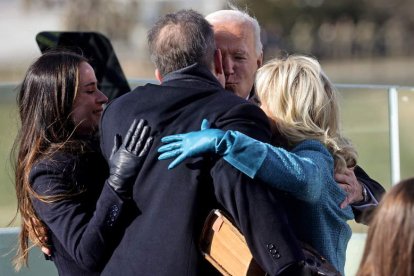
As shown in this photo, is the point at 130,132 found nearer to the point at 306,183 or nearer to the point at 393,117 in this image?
the point at 306,183

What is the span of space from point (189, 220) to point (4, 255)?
1966mm

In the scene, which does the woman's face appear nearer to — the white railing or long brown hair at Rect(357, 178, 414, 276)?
long brown hair at Rect(357, 178, 414, 276)

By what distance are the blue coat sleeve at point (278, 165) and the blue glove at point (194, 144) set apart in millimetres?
32

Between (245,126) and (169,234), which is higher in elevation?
(245,126)

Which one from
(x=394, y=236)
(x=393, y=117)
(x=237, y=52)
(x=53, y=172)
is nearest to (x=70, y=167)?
(x=53, y=172)

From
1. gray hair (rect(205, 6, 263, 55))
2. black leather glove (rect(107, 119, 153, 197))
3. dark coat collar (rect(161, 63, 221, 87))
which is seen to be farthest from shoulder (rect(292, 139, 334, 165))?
gray hair (rect(205, 6, 263, 55))

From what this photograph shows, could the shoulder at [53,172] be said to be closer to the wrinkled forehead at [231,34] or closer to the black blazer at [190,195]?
the black blazer at [190,195]

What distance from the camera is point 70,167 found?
3.26 metres

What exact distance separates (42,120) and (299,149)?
0.87 meters

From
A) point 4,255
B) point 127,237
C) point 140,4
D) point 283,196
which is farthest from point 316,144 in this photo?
point 140,4

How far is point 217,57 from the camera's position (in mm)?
3146

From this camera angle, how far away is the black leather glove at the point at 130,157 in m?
2.97

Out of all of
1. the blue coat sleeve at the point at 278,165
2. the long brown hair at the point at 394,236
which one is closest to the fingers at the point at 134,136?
the blue coat sleeve at the point at 278,165

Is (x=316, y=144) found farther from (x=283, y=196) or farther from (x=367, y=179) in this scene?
(x=367, y=179)
